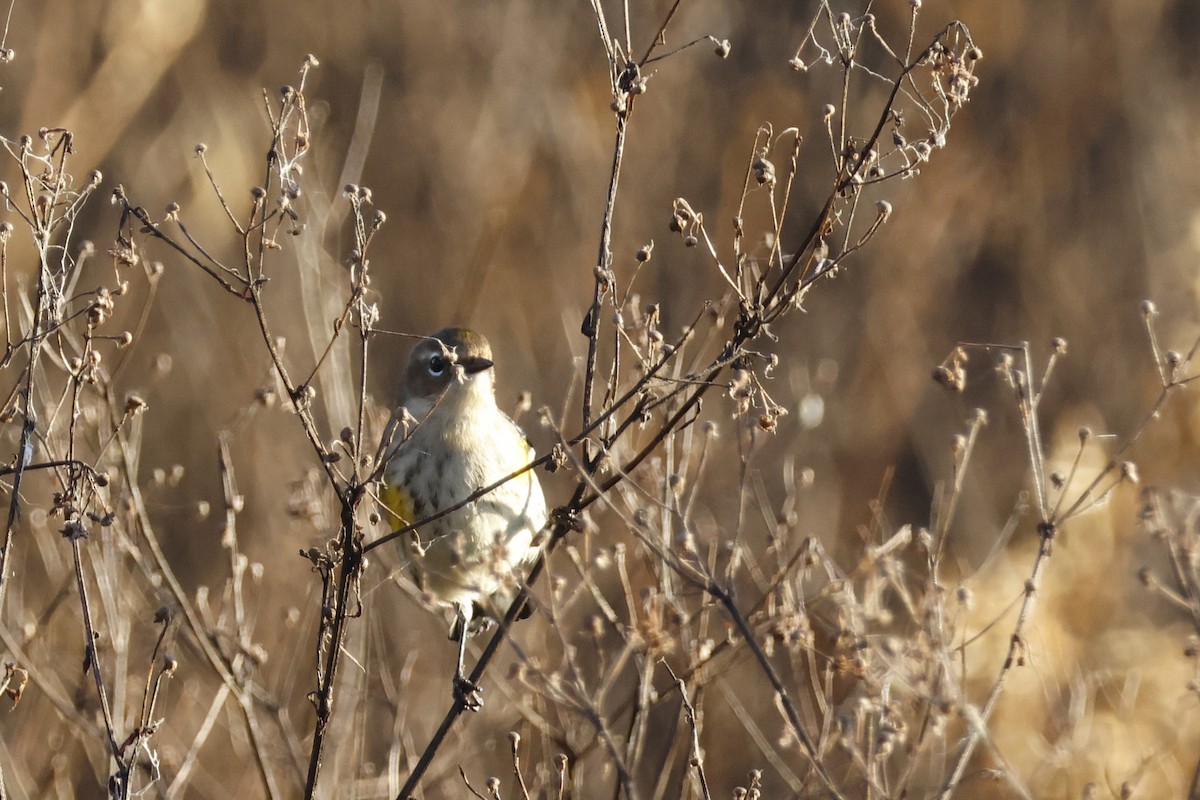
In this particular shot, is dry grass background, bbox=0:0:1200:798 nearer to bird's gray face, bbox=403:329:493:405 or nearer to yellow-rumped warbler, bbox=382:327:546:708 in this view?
bird's gray face, bbox=403:329:493:405

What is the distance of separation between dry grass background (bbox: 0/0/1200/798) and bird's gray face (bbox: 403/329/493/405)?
3.38m

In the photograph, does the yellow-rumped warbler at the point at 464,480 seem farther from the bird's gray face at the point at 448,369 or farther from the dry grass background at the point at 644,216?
the dry grass background at the point at 644,216

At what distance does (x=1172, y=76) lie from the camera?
1042cm

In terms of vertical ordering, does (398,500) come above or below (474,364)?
below

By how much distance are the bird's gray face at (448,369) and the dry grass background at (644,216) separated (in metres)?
3.38

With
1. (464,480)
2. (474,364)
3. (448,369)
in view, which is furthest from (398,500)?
(448,369)

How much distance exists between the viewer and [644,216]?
9836 millimetres

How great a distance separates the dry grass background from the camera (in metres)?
9.65

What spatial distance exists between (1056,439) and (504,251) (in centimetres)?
415

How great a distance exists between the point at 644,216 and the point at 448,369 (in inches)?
221

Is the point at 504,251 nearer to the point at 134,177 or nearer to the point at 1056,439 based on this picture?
the point at 134,177

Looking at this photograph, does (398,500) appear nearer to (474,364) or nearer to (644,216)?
(474,364)

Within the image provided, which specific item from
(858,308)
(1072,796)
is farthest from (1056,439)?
(1072,796)

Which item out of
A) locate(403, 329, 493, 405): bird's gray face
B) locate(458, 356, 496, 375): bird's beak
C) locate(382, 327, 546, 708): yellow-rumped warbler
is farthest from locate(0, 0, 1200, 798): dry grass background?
locate(458, 356, 496, 375): bird's beak
